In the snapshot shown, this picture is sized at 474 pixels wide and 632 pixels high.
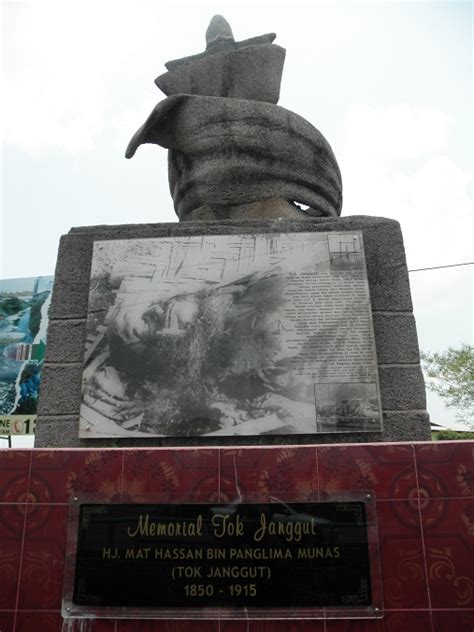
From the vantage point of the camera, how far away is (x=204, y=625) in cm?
208

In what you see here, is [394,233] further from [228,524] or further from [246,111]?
[228,524]

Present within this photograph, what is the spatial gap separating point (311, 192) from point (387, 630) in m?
2.80

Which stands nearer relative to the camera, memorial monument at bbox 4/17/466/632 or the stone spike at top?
memorial monument at bbox 4/17/466/632

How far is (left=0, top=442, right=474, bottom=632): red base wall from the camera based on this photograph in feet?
6.83

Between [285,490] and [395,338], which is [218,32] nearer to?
[395,338]

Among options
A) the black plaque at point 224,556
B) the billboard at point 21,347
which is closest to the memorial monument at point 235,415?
the black plaque at point 224,556

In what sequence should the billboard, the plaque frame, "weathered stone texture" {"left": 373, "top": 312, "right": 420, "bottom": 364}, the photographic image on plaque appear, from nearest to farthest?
the plaque frame, the photographic image on plaque, "weathered stone texture" {"left": 373, "top": 312, "right": 420, "bottom": 364}, the billboard

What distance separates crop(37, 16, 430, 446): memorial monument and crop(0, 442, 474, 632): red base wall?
53 centimetres

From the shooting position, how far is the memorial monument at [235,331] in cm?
291

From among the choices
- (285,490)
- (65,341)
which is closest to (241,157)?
(65,341)

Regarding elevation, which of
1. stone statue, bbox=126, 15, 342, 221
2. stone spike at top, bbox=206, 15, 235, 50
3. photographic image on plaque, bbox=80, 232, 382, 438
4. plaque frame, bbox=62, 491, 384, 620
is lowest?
plaque frame, bbox=62, 491, 384, 620

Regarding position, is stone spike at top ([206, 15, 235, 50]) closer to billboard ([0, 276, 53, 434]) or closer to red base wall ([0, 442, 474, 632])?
red base wall ([0, 442, 474, 632])

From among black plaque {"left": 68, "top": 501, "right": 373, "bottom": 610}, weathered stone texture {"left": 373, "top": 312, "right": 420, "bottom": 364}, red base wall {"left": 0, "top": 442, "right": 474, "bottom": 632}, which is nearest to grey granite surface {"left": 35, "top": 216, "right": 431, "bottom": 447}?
weathered stone texture {"left": 373, "top": 312, "right": 420, "bottom": 364}

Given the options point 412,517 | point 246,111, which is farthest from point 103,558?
point 246,111
